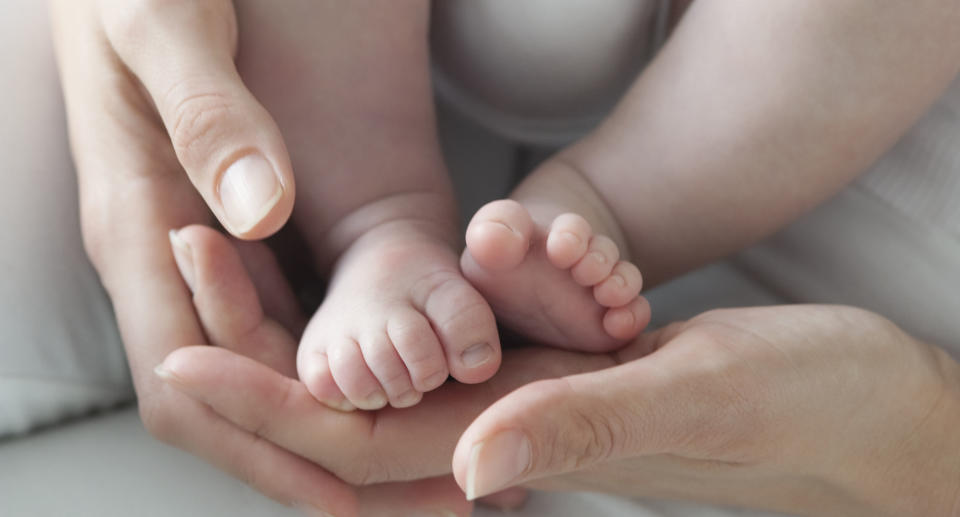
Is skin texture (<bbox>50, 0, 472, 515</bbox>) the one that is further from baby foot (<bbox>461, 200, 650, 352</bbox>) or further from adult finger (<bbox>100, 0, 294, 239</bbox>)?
baby foot (<bbox>461, 200, 650, 352</bbox>)

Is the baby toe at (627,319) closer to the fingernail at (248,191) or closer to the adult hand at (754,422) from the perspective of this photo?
the adult hand at (754,422)

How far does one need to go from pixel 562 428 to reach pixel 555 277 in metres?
0.13

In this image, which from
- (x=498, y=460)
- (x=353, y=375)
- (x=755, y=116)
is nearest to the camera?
(x=498, y=460)

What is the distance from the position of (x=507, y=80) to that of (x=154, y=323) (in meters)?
0.35

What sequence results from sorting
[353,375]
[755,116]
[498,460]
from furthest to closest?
[755,116], [353,375], [498,460]

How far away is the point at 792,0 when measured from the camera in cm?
59

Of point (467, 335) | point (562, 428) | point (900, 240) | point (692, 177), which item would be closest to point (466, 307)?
point (467, 335)

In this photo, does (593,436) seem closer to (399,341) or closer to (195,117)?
(399,341)

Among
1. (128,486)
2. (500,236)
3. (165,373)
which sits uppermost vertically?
(500,236)

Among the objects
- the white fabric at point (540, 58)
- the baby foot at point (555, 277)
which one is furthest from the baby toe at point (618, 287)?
the white fabric at point (540, 58)

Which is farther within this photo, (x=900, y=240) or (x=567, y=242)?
(x=900, y=240)

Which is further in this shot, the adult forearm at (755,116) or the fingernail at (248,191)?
the adult forearm at (755,116)

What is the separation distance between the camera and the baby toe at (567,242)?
53 centimetres

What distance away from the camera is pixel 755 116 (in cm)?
63
